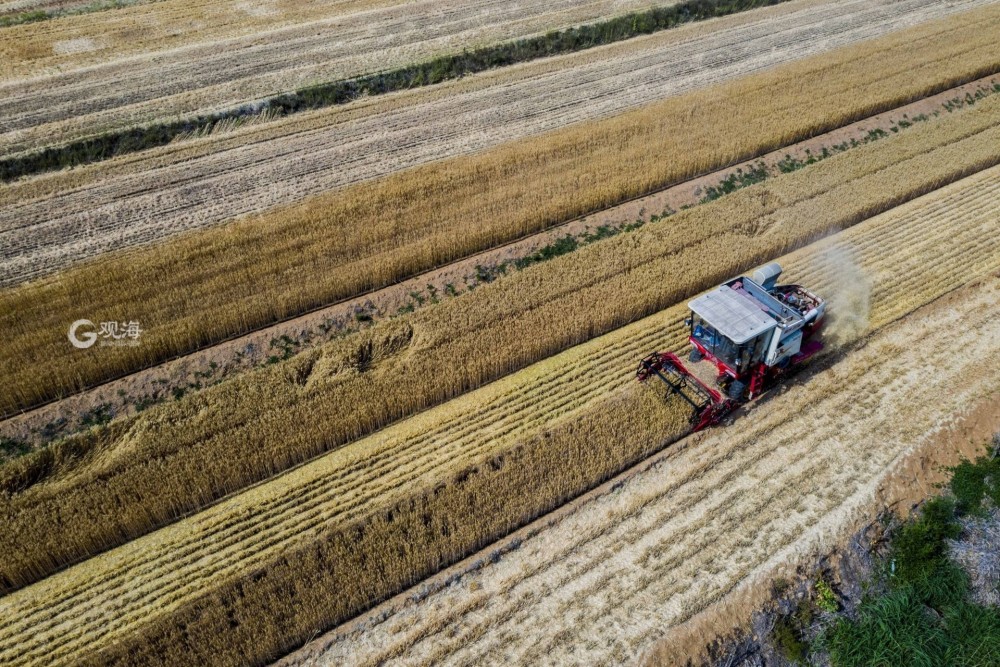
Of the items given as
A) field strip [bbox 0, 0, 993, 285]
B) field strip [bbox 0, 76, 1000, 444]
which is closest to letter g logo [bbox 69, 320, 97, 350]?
field strip [bbox 0, 76, 1000, 444]

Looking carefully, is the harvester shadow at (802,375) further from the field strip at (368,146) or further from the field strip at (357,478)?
the field strip at (368,146)

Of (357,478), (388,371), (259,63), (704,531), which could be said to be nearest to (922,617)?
(704,531)

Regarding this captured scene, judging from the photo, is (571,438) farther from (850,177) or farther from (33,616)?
(850,177)

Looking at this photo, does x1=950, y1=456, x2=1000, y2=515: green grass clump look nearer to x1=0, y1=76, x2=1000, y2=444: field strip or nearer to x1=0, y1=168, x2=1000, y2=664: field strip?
x1=0, y1=168, x2=1000, y2=664: field strip

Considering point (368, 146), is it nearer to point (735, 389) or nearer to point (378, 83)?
point (378, 83)

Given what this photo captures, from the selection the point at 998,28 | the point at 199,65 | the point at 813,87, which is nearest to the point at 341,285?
the point at 199,65
